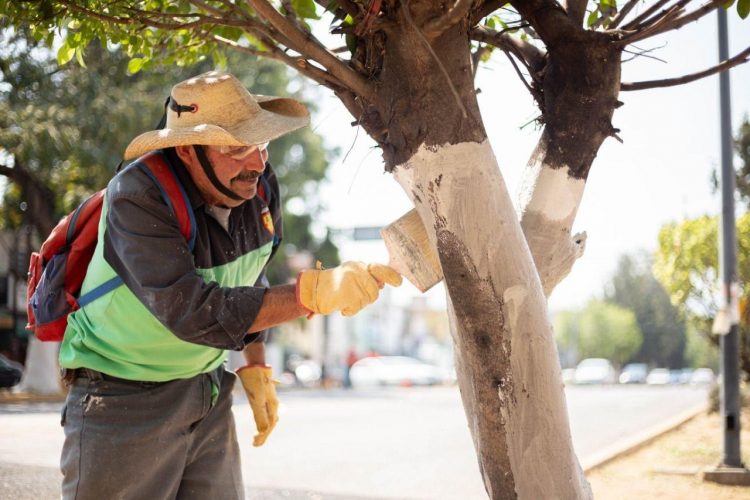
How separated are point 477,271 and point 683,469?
684 centimetres

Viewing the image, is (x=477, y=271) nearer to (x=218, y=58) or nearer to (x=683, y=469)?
(x=218, y=58)

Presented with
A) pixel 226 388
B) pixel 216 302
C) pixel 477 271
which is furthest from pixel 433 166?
pixel 226 388

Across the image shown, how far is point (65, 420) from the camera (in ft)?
10.1

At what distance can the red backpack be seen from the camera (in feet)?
9.77

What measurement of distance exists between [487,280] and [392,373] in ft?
146

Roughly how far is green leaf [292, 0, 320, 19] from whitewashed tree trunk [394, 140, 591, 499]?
149cm

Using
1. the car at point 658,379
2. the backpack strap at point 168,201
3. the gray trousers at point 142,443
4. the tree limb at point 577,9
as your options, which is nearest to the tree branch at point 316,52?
the backpack strap at point 168,201

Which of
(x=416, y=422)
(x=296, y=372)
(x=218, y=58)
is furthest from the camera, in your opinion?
(x=296, y=372)

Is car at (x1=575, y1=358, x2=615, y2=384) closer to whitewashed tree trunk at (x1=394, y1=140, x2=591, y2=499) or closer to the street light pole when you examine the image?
the street light pole

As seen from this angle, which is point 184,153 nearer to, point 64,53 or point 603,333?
point 64,53

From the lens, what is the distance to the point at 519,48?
386 cm

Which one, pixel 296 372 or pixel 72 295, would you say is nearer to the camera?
pixel 72 295

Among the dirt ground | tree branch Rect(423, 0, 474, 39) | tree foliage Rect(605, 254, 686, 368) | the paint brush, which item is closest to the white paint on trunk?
the paint brush

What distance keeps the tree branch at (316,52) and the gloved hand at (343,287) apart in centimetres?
70
